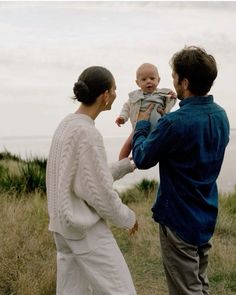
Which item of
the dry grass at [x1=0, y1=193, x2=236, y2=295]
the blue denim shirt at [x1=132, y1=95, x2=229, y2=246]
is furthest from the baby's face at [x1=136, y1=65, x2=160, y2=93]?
the dry grass at [x1=0, y1=193, x2=236, y2=295]

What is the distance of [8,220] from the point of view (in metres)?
6.49

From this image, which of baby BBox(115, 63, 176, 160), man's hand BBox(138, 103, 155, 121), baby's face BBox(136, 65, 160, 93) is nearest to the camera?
man's hand BBox(138, 103, 155, 121)

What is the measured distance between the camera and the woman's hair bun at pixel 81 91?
2.94 meters

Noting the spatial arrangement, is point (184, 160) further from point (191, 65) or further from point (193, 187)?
point (191, 65)

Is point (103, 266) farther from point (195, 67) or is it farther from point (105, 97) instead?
point (195, 67)

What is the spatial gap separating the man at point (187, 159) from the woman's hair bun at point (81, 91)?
410mm

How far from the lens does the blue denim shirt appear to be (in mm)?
2982

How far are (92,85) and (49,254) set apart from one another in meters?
3.12

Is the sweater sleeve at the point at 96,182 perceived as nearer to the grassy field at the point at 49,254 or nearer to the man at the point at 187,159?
the man at the point at 187,159

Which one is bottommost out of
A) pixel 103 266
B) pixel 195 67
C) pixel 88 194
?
pixel 103 266

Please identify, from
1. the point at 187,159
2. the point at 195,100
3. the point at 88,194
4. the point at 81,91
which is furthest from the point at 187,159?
the point at 81,91

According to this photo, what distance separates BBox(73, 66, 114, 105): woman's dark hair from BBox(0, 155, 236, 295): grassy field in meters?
2.11

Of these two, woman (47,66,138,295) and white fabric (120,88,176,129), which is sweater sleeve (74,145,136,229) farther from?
white fabric (120,88,176,129)

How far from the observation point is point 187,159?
9.93ft
